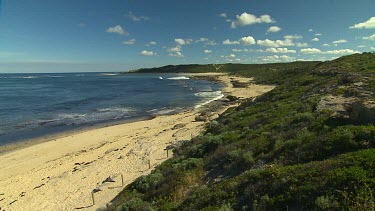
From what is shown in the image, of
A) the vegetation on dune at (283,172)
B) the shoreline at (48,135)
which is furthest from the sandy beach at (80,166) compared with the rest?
the vegetation on dune at (283,172)

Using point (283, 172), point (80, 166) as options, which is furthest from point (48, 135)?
point (283, 172)

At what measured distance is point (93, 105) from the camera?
55.9 metres

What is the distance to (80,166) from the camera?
2145cm

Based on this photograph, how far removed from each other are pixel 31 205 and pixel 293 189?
1465 cm

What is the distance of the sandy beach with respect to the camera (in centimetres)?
1614

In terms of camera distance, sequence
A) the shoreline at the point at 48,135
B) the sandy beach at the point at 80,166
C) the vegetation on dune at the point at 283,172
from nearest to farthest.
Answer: the vegetation on dune at the point at 283,172
the sandy beach at the point at 80,166
the shoreline at the point at 48,135

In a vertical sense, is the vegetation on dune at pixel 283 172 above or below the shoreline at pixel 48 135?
above

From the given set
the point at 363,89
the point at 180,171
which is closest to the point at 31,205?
the point at 180,171

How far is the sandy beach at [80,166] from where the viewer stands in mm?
16141

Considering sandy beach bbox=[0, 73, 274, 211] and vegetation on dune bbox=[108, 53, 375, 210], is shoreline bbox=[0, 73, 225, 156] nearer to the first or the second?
sandy beach bbox=[0, 73, 274, 211]

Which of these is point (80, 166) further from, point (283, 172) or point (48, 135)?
point (283, 172)

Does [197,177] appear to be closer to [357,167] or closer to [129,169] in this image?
[357,167]

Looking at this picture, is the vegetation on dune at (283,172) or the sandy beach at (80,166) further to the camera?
the sandy beach at (80,166)

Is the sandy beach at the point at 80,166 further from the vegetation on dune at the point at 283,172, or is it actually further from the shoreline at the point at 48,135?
the vegetation on dune at the point at 283,172
